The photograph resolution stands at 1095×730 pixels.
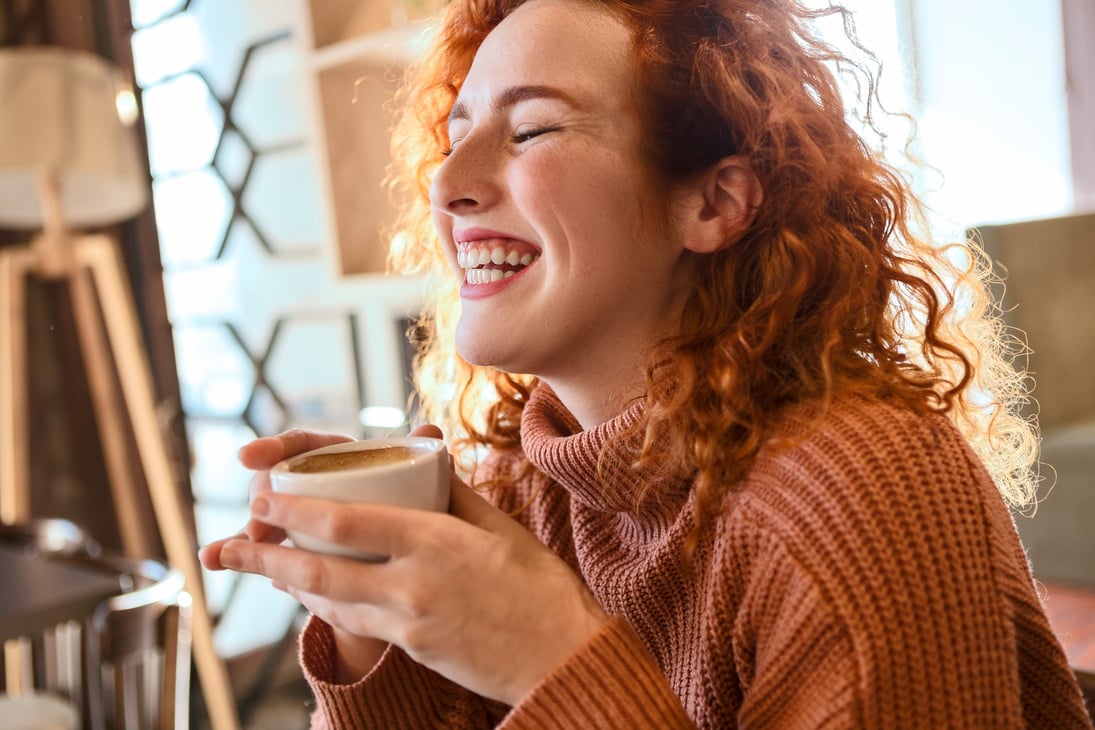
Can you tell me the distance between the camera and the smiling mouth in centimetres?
91

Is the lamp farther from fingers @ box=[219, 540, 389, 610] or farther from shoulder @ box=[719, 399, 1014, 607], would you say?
shoulder @ box=[719, 399, 1014, 607]

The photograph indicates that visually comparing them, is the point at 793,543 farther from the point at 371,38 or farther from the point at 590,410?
the point at 371,38

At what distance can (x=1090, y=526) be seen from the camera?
264 centimetres

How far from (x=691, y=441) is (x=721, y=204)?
244mm

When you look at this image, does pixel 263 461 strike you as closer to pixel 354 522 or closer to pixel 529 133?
pixel 354 522

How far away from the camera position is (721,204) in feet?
2.97

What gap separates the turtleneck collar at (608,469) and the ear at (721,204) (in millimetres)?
178

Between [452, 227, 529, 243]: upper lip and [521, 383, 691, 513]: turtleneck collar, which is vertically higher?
[452, 227, 529, 243]: upper lip

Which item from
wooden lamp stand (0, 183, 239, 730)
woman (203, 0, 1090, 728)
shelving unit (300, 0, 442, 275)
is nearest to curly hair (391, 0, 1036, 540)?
woman (203, 0, 1090, 728)

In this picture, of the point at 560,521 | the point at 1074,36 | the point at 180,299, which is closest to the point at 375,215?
the point at 180,299

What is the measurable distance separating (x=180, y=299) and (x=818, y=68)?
2.64 meters

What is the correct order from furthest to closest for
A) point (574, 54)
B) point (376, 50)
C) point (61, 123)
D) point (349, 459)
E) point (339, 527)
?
point (61, 123) → point (376, 50) → point (574, 54) → point (349, 459) → point (339, 527)

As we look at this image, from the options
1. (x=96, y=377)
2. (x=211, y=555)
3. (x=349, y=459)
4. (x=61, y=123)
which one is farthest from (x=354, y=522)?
(x=96, y=377)

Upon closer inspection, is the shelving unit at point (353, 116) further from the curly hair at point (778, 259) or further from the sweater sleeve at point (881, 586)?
the sweater sleeve at point (881, 586)
